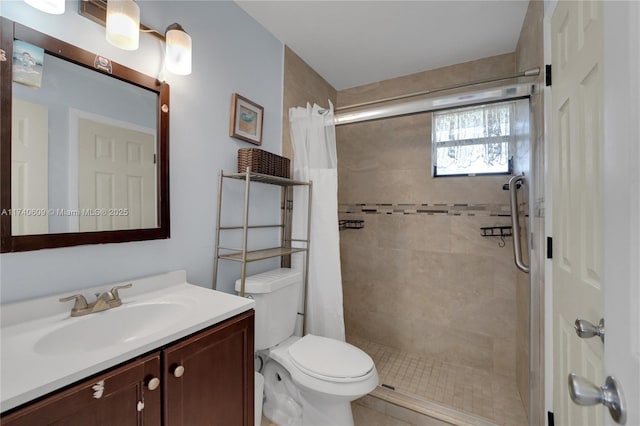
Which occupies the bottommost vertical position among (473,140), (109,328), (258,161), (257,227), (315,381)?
(315,381)

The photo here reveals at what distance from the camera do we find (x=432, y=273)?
2.34m

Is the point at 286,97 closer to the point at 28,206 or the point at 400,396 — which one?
the point at 28,206

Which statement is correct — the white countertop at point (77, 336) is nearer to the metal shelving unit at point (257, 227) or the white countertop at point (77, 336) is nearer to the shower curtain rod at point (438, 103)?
the metal shelving unit at point (257, 227)

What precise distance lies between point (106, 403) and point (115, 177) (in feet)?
2.77

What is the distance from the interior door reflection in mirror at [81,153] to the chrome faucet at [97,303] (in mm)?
248

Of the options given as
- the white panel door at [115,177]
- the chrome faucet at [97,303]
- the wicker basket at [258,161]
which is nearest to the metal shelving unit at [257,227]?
the wicker basket at [258,161]

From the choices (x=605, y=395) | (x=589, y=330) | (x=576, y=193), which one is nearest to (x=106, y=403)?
(x=605, y=395)

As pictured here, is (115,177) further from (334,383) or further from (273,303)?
(334,383)

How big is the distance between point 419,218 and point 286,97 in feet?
4.78

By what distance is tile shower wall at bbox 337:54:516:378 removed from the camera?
2129 mm

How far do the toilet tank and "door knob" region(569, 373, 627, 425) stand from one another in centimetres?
130

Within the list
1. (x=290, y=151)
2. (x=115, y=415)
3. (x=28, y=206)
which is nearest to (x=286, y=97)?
(x=290, y=151)

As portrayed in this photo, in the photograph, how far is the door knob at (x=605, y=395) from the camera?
A: 17.0 inches

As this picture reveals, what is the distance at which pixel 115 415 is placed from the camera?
0.74 m
